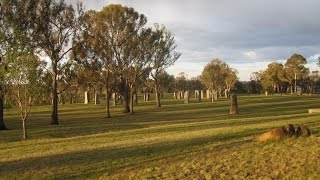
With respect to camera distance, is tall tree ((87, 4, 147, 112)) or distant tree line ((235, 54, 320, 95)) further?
distant tree line ((235, 54, 320, 95))

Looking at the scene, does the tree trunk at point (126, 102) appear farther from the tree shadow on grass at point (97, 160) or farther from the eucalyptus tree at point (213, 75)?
the eucalyptus tree at point (213, 75)

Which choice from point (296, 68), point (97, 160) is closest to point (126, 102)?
point (97, 160)

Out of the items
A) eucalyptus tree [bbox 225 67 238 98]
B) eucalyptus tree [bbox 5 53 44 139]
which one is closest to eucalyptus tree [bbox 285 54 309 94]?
eucalyptus tree [bbox 225 67 238 98]

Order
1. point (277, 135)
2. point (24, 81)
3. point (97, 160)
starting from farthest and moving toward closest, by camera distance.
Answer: point (24, 81) → point (277, 135) → point (97, 160)

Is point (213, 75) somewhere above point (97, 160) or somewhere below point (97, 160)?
above

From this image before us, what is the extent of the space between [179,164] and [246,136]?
615 cm

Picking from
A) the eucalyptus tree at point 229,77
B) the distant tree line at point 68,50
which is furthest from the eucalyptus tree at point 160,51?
the eucalyptus tree at point 229,77

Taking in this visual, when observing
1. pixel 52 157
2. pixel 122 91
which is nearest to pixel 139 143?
pixel 52 157

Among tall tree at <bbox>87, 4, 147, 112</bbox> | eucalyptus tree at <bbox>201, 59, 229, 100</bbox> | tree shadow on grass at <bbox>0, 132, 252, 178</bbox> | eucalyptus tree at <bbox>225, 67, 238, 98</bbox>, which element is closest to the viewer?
tree shadow on grass at <bbox>0, 132, 252, 178</bbox>

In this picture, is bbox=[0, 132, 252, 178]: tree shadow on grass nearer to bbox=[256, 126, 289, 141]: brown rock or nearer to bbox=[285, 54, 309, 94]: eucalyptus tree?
bbox=[256, 126, 289, 141]: brown rock

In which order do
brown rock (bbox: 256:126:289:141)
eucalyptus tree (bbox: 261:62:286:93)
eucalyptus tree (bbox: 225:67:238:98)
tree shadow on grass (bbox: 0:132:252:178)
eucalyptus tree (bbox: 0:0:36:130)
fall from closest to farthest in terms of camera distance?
tree shadow on grass (bbox: 0:132:252:178), brown rock (bbox: 256:126:289:141), eucalyptus tree (bbox: 0:0:36:130), eucalyptus tree (bbox: 225:67:238:98), eucalyptus tree (bbox: 261:62:286:93)

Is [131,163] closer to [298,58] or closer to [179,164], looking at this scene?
[179,164]

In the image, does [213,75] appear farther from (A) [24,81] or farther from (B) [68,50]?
(A) [24,81]

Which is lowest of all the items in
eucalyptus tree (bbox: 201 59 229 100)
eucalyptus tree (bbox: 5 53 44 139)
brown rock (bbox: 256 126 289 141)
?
brown rock (bbox: 256 126 289 141)
